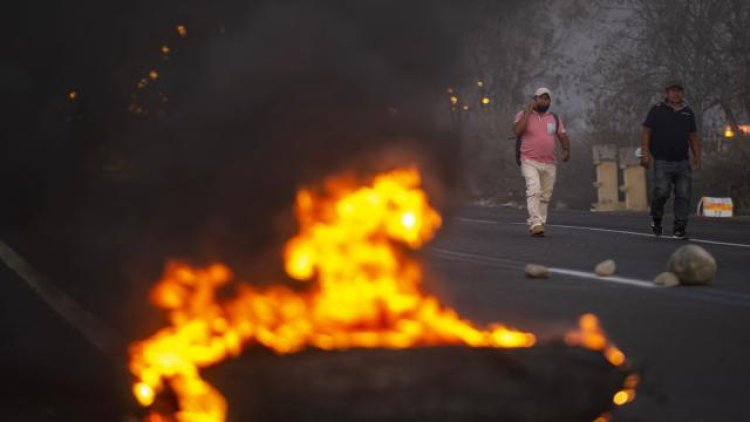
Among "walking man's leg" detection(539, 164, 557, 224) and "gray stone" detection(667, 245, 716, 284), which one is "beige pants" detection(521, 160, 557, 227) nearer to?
"walking man's leg" detection(539, 164, 557, 224)

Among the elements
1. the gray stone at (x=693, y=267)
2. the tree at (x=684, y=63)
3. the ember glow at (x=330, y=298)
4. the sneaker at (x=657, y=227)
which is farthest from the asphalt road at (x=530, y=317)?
the tree at (x=684, y=63)

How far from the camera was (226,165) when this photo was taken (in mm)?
5746

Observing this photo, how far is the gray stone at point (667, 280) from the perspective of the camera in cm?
888

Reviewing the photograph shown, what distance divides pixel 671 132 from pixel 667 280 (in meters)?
5.65

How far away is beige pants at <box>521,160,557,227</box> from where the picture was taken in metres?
14.8

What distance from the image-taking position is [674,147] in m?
14.2

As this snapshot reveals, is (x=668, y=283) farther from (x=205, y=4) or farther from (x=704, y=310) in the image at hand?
(x=205, y=4)

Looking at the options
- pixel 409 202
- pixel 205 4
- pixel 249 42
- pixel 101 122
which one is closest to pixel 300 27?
pixel 249 42

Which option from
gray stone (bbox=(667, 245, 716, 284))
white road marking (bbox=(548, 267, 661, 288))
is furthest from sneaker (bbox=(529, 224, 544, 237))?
gray stone (bbox=(667, 245, 716, 284))

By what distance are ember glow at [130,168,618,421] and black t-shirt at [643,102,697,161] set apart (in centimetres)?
922

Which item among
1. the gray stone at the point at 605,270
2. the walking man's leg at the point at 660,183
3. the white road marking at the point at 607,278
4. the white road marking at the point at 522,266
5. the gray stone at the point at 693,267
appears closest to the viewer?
the gray stone at the point at 693,267

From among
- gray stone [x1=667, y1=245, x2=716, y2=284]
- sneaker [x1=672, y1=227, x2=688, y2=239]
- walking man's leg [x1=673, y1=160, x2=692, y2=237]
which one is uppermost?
walking man's leg [x1=673, y1=160, x2=692, y2=237]

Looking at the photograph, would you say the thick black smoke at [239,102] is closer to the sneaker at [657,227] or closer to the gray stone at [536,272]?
the gray stone at [536,272]

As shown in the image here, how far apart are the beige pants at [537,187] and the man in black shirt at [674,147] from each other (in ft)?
4.17
